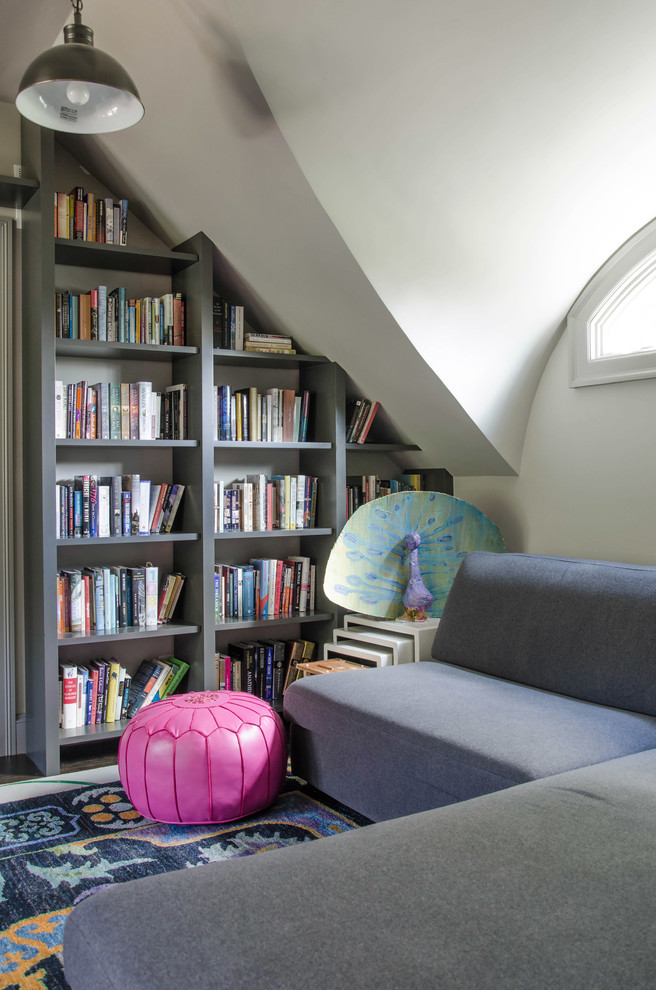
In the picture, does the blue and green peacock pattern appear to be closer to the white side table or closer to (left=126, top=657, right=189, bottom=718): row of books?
the white side table

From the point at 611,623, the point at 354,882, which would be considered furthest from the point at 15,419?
the point at 354,882

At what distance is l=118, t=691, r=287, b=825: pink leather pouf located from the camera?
2463 mm

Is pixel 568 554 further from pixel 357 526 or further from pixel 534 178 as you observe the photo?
pixel 534 178

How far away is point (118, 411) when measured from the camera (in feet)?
10.9

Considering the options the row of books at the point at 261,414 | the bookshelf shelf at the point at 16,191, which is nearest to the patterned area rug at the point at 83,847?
the row of books at the point at 261,414

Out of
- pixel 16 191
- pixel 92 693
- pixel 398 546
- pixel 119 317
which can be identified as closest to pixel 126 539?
pixel 92 693

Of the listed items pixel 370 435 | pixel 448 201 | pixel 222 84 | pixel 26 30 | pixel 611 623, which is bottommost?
pixel 611 623

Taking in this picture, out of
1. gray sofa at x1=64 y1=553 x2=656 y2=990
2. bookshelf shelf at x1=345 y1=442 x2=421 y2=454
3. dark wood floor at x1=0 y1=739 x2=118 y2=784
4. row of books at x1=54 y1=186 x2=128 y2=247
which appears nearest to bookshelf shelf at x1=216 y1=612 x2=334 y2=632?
dark wood floor at x1=0 y1=739 x2=118 y2=784

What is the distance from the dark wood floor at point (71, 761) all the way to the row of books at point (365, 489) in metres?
1.47

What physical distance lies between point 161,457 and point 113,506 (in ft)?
1.44

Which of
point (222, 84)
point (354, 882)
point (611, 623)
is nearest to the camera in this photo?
point (354, 882)

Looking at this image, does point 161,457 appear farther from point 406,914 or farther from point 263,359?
point 406,914

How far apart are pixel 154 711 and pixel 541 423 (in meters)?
1.94

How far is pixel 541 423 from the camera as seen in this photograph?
3.48 metres
